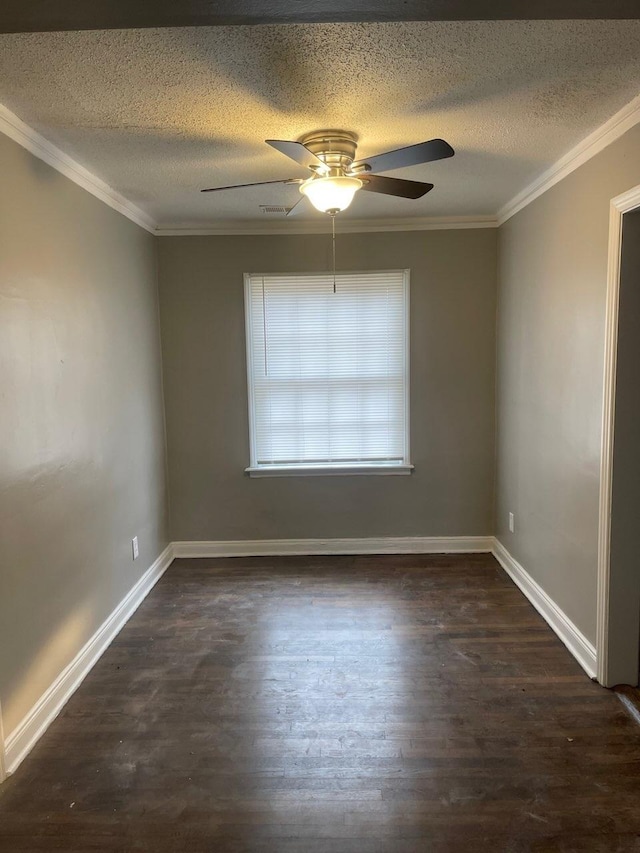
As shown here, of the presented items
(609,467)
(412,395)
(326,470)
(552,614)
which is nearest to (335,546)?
(326,470)

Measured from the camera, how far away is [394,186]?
2.33 metres

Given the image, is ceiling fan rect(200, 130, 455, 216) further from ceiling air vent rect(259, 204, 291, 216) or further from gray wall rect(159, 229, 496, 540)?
gray wall rect(159, 229, 496, 540)

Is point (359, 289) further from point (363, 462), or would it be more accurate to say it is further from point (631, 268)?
point (631, 268)

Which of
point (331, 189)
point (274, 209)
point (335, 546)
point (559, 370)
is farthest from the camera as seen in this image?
point (335, 546)

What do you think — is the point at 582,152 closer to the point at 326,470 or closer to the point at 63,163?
the point at 63,163

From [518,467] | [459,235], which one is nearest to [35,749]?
[518,467]

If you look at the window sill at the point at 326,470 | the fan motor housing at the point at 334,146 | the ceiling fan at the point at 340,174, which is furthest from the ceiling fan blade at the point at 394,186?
the window sill at the point at 326,470

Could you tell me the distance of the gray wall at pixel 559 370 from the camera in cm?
248

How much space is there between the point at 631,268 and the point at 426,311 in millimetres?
1785

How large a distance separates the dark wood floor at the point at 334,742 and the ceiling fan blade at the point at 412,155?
89.0 inches

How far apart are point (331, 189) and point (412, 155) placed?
411mm

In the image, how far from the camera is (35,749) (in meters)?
2.15

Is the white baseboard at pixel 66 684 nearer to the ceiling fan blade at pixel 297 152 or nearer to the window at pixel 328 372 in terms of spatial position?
the window at pixel 328 372

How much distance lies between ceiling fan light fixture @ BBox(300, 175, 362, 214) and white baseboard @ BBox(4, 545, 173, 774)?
95.9 inches
